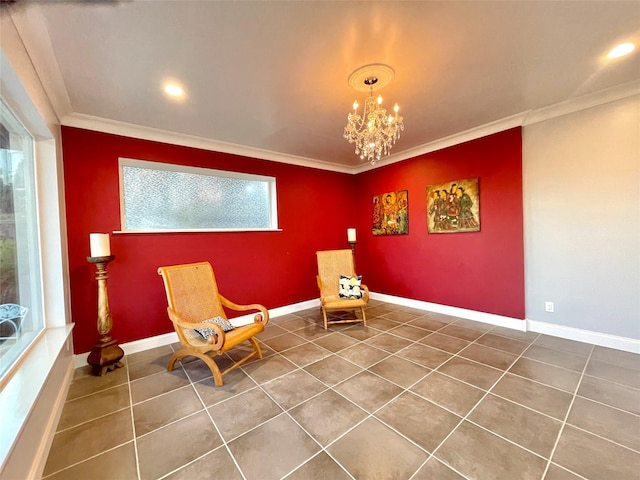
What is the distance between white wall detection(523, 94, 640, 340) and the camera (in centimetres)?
243

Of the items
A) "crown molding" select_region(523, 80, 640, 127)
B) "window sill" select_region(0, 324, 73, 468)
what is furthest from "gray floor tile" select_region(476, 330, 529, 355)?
"window sill" select_region(0, 324, 73, 468)

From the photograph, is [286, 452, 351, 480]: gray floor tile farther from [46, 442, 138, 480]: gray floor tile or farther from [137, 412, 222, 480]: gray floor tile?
[46, 442, 138, 480]: gray floor tile

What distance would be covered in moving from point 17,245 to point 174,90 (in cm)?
166

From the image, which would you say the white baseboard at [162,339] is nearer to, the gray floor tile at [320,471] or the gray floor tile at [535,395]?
the gray floor tile at [320,471]

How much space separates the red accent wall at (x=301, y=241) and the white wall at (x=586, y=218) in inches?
6.8

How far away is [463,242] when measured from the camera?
354 centimetres

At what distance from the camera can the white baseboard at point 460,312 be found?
313cm

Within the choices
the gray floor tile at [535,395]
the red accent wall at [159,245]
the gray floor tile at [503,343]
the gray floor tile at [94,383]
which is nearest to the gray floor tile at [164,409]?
the gray floor tile at [94,383]

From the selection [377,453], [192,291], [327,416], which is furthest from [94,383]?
[377,453]

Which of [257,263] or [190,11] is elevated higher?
[190,11]

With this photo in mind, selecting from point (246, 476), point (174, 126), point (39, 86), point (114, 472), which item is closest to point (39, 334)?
point (114, 472)

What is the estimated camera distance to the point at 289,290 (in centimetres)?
409

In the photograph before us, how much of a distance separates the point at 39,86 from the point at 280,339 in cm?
304

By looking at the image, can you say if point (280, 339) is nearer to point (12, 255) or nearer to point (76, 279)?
point (76, 279)
